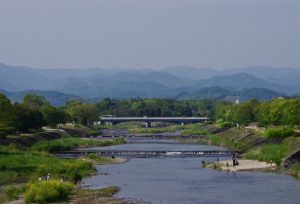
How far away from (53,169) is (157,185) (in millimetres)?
10106

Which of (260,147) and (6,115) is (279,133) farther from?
(6,115)

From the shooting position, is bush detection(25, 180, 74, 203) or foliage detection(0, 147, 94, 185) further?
foliage detection(0, 147, 94, 185)

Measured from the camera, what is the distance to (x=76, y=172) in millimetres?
60094

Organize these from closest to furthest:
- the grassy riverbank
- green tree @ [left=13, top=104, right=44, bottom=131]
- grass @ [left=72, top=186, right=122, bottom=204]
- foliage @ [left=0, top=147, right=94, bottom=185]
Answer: grass @ [left=72, top=186, right=122, bottom=204] → the grassy riverbank → foliage @ [left=0, top=147, right=94, bottom=185] → green tree @ [left=13, top=104, right=44, bottom=131]

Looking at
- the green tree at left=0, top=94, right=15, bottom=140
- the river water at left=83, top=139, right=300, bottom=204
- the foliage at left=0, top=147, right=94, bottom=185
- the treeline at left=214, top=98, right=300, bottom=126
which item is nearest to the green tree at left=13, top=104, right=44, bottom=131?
the green tree at left=0, top=94, right=15, bottom=140

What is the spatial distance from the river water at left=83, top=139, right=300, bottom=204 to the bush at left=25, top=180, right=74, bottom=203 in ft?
13.5

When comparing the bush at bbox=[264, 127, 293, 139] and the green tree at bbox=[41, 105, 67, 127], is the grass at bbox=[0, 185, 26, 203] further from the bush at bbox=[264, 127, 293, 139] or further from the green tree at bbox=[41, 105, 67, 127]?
the green tree at bbox=[41, 105, 67, 127]

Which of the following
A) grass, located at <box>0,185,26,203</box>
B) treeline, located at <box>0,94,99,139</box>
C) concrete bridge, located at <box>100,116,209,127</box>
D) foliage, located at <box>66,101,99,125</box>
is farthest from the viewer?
concrete bridge, located at <box>100,116,209,127</box>

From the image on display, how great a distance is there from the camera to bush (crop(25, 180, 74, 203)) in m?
43.4

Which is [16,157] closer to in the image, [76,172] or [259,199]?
[76,172]

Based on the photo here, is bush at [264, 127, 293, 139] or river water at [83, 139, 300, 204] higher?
bush at [264, 127, 293, 139]

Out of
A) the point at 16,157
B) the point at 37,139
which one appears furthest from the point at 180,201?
the point at 37,139

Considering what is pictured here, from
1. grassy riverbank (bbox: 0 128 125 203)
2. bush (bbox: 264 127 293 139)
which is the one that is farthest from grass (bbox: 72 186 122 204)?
bush (bbox: 264 127 293 139)

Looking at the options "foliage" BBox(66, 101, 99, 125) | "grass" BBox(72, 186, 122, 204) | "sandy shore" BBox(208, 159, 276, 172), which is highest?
"foliage" BBox(66, 101, 99, 125)
